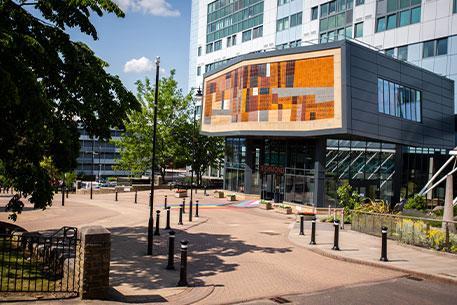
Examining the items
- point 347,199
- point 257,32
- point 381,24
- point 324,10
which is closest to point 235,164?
point 347,199

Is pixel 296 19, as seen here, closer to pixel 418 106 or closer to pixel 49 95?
pixel 418 106

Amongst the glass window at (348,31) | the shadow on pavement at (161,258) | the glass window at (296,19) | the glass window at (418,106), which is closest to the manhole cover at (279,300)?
the shadow on pavement at (161,258)

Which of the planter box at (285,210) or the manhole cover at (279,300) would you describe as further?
the planter box at (285,210)

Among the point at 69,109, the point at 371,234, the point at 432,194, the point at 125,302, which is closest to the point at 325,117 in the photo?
the point at 371,234

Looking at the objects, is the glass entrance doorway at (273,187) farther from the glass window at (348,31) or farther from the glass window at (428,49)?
the glass window at (348,31)

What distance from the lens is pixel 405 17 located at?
147 ft

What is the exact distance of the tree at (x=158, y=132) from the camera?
50.3 m

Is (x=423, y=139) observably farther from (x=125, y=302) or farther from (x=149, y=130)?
(x=125, y=302)

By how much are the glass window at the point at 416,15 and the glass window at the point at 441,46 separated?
10.2ft

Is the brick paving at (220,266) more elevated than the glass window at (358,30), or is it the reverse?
the glass window at (358,30)

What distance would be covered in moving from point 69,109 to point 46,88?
3.44 feet

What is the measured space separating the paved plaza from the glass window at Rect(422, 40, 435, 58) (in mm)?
30082

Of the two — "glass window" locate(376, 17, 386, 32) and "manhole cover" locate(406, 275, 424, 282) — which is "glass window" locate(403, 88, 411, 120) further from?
"manhole cover" locate(406, 275, 424, 282)

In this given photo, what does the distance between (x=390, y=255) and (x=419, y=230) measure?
2193 millimetres
